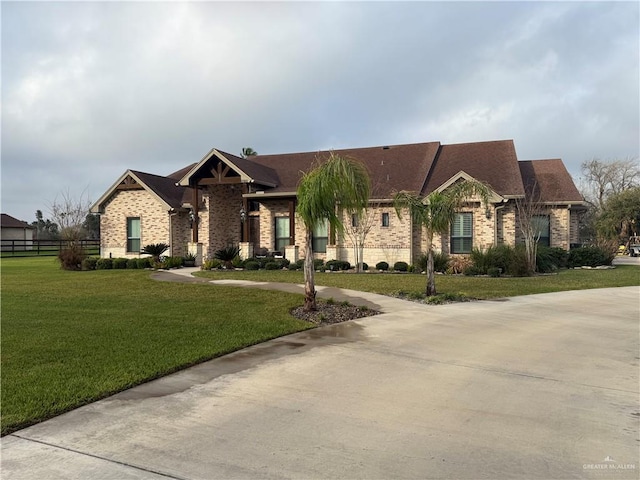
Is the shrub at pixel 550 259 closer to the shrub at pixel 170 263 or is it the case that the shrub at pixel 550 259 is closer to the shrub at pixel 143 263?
the shrub at pixel 170 263

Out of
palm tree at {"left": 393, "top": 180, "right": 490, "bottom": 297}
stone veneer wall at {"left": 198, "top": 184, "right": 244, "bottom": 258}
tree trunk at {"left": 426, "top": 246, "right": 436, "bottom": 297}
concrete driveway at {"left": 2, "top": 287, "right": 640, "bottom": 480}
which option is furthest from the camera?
stone veneer wall at {"left": 198, "top": 184, "right": 244, "bottom": 258}

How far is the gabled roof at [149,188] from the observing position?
2781cm

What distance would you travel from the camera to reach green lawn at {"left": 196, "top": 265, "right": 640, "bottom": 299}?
15.2 meters

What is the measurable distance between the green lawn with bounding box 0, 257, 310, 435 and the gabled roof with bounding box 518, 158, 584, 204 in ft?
56.4

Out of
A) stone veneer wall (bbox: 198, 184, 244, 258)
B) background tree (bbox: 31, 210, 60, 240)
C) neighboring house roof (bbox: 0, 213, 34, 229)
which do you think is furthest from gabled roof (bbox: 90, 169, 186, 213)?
background tree (bbox: 31, 210, 60, 240)

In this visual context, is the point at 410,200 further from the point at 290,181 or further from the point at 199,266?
the point at 199,266

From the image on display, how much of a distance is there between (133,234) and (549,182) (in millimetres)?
24522

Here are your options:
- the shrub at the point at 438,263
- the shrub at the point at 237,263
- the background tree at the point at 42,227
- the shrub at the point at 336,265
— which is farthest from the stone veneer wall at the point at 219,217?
the background tree at the point at 42,227

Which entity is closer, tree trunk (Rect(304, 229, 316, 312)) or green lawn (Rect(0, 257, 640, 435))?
green lawn (Rect(0, 257, 640, 435))

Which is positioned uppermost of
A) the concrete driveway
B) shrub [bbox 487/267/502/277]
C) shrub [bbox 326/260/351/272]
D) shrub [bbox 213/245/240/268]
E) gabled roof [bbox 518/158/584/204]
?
gabled roof [bbox 518/158/584/204]

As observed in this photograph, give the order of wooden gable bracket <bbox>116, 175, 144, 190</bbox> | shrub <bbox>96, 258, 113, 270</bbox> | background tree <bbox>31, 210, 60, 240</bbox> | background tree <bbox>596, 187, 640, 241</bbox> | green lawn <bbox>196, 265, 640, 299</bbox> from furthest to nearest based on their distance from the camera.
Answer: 1. background tree <bbox>31, 210, 60, 240</bbox>
2. background tree <bbox>596, 187, 640, 241</bbox>
3. wooden gable bracket <bbox>116, 175, 144, 190</bbox>
4. shrub <bbox>96, 258, 113, 270</bbox>
5. green lawn <bbox>196, 265, 640, 299</bbox>

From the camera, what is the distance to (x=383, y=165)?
27031 millimetres

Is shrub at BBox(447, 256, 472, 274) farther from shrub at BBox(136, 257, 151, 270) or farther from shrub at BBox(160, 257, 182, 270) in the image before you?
shrub at BBox(136, 257, 151, 270)

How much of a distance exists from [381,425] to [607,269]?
22791 mm
